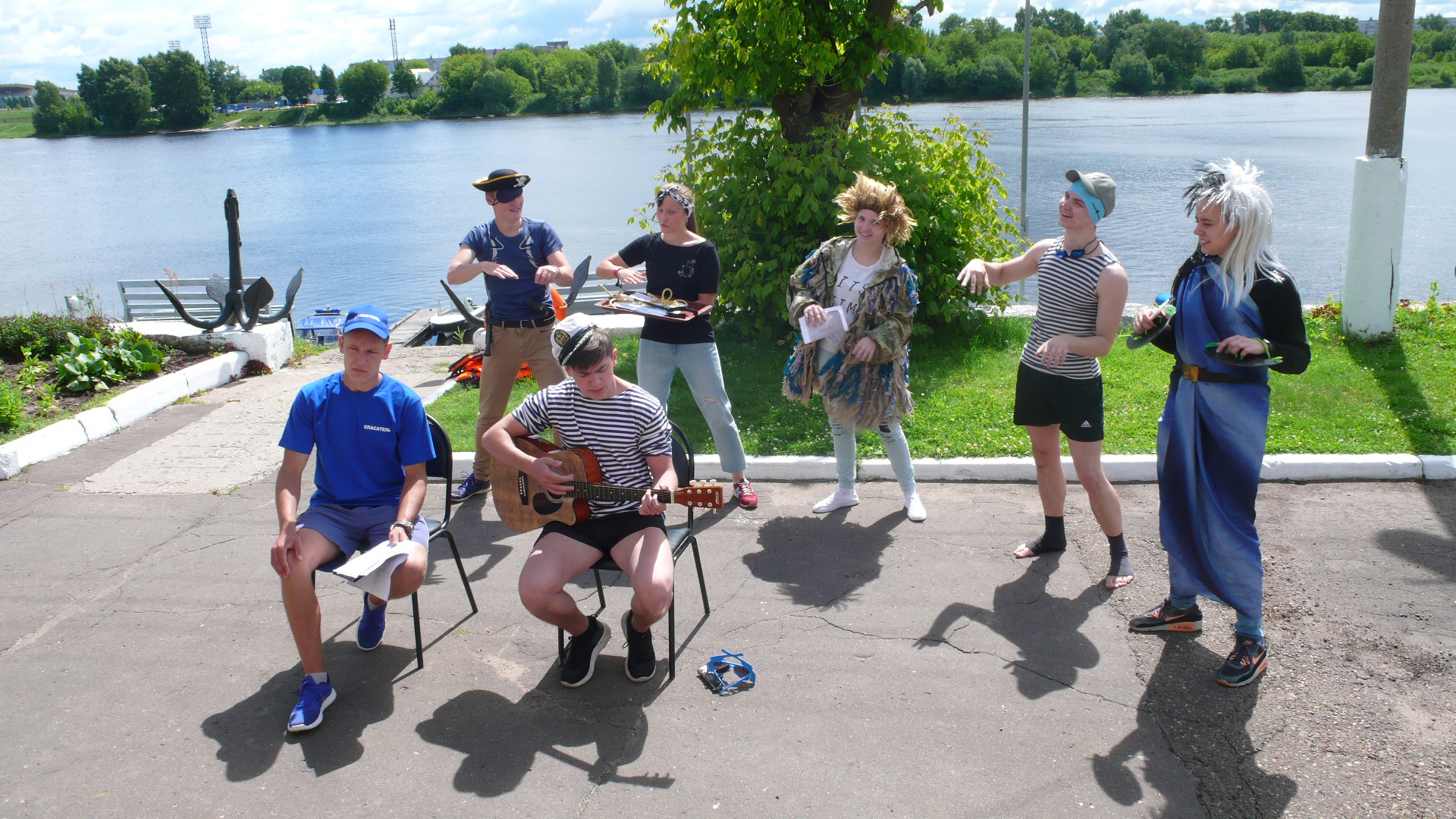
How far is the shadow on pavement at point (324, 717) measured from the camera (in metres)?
3.48

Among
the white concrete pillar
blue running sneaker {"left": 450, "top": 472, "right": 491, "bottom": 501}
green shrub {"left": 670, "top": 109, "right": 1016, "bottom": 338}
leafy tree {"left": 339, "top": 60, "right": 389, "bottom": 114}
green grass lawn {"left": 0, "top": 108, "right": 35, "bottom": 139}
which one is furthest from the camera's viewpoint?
green grass lawn {"left": 0, "top": 108, "right": 35, "bottom": 139}

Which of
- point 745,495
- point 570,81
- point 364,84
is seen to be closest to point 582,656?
point 745,495

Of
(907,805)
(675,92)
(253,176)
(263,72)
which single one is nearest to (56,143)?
(263,72)

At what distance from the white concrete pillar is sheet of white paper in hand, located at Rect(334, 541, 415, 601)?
7492 mm

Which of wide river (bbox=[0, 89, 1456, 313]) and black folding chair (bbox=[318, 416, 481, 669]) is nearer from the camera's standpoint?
black folding chair (bbox=[318, 416, 481, 669])

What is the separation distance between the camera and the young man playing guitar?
12.4ft

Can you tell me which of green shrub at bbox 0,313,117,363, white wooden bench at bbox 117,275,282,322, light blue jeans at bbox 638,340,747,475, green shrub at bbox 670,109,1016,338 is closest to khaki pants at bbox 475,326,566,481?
light blue jeans at bbox 638,340,747,475

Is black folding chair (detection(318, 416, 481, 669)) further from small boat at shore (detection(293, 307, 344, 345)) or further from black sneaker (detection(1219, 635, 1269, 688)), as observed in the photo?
small boat at shore (detection(293, 307, 344, 345))

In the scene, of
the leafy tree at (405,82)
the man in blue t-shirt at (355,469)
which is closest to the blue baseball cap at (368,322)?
the man in blue t-shirt at (355,469)

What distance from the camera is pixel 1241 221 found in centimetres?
354

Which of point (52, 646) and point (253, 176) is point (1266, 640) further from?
point (253, 176)

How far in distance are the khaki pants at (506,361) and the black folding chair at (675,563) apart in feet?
4.71

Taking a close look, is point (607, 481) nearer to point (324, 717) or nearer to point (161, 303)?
point (324, 717)

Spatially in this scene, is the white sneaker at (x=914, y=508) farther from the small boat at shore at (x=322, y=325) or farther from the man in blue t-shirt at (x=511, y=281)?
the small boat at shore at (x=322, y=325)
